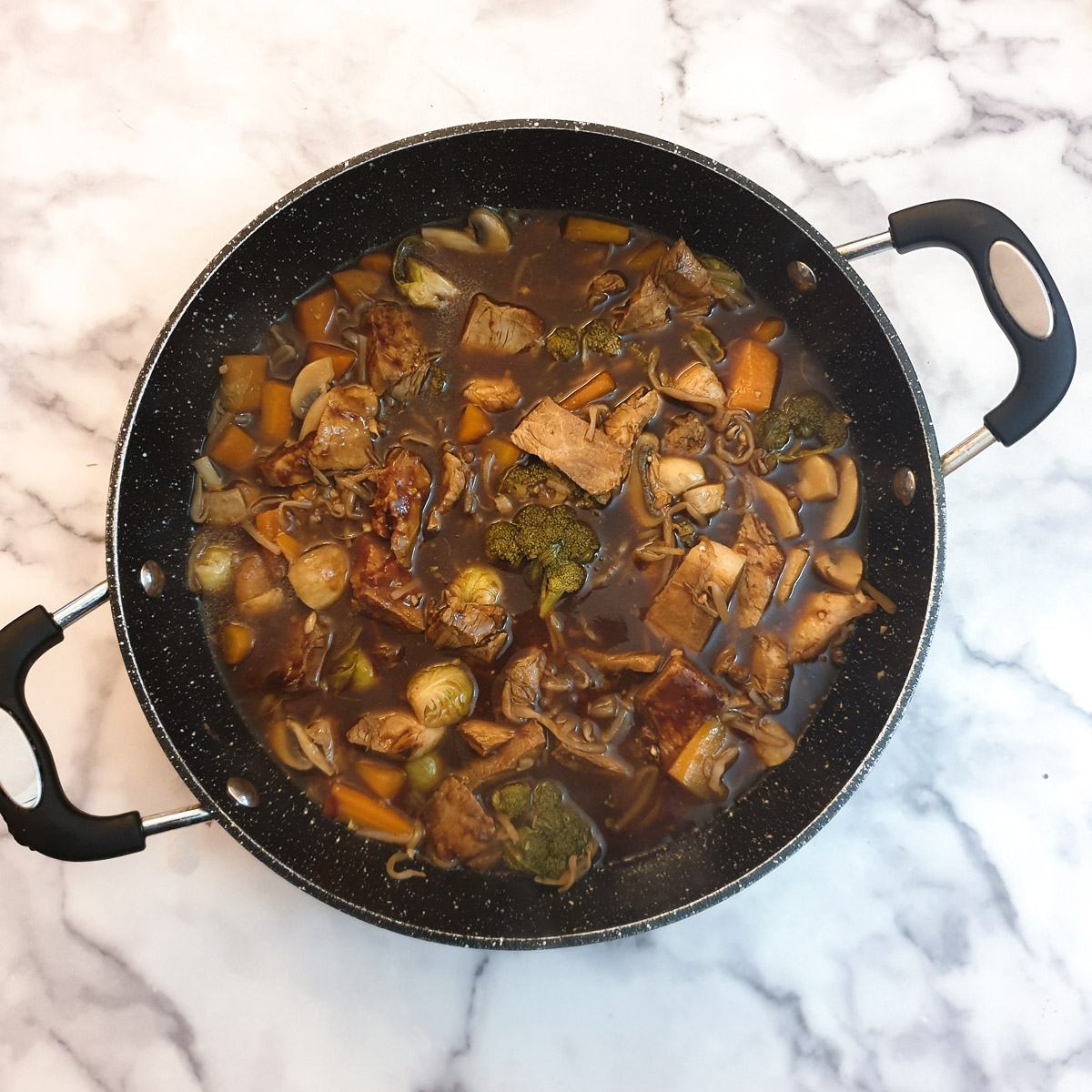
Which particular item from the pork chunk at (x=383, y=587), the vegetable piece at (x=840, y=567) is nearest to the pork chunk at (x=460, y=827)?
the pork chunk at (x=383, y=587)

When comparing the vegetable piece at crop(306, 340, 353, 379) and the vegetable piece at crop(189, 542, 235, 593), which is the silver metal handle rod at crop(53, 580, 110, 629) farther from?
the vegetable piece at crop(306, 340, 353, 379)

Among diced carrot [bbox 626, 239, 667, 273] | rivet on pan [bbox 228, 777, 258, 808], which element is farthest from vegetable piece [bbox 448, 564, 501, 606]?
diced carrot [bbox 626, 239, 667, 273]

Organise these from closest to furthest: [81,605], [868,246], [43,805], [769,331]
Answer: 1. [43,805]
2. [81,605]
3. [868,246]
4. [769,331]

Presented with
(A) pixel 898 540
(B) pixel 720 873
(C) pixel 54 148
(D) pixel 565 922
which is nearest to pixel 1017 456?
(A) pixel 898 540

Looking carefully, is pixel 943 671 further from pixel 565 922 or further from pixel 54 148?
pixel 54 148

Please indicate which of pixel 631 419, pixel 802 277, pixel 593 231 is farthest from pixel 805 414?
pixel 593 231

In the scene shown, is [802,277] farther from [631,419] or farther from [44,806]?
[44,806]
